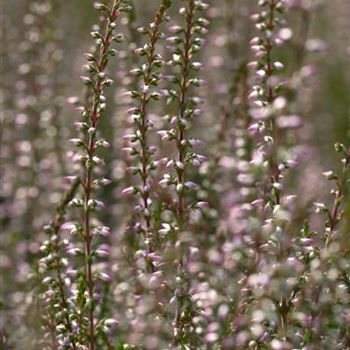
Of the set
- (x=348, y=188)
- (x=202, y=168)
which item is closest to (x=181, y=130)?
(x=348, y=188)

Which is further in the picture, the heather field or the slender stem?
the slender stem

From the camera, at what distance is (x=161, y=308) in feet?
11.3

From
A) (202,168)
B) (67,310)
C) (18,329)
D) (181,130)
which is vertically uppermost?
(181,130)

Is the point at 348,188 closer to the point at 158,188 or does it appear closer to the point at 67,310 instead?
the point at 158,188

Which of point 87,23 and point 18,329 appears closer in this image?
point 18,329

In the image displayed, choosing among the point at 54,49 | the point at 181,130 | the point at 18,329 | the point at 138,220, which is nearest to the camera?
the point at 181,130

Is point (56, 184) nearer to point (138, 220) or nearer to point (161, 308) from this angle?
point (138, 220)

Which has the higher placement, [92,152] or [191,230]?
[92,152]

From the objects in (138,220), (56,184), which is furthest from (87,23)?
(138,220)

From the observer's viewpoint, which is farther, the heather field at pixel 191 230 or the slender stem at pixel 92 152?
the slender stem at pixel 92 152

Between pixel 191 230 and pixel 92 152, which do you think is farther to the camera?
pixel 92 152

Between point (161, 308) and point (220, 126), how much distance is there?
2.15 metres

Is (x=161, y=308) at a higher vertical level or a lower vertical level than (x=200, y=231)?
lower

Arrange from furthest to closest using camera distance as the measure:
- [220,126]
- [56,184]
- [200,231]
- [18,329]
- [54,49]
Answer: [54,49], [56,184], [220,126], [18,329], [200,231]
